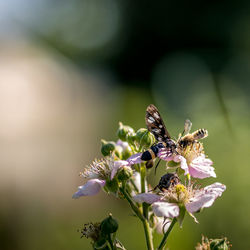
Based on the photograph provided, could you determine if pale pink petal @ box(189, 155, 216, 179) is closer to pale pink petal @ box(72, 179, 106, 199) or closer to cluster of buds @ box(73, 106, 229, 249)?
cluster of buds @ box(73, 106, 229, 249)

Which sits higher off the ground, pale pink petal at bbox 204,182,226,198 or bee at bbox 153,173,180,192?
bee at bbox 153,173,180,192

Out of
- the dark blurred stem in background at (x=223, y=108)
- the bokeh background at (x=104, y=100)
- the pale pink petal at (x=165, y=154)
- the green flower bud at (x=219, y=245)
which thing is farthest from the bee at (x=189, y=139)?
the dark blurred stem in background at (x=223, y=108)

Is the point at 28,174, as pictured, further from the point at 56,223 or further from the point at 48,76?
the point at 48,76

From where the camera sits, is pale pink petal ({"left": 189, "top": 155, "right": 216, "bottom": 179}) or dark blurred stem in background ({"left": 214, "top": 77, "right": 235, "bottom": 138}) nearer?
pale pink petal ({"left": 189, "top": 155, "right": 216, "bottom": 179})

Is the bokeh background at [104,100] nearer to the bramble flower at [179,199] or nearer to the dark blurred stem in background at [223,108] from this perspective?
the dark blurred stem in background at [223,108]

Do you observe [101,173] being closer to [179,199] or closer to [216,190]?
[179,199]

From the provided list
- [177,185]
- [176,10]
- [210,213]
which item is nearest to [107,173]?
[177,185]

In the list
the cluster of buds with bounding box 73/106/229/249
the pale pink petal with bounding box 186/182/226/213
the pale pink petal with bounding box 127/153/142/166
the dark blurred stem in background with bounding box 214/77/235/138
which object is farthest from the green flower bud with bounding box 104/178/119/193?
the dark blurred stem in background with bounding box 214/77/235/138
